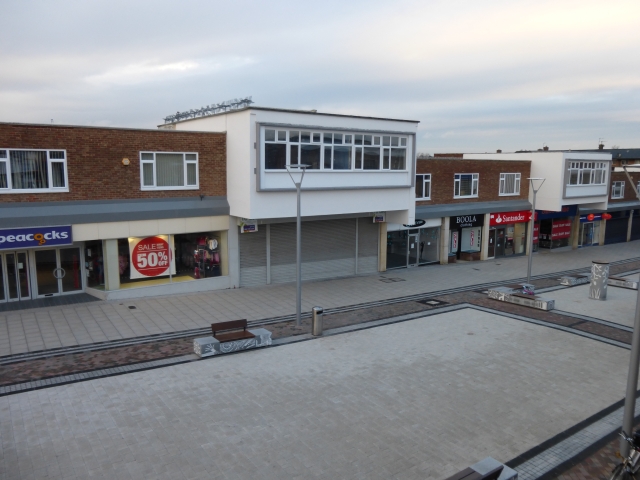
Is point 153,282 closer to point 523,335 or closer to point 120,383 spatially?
point 120,383

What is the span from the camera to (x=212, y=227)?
60.8 ft

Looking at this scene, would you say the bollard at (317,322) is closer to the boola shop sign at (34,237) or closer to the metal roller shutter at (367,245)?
the boola shop sign at (34,237)

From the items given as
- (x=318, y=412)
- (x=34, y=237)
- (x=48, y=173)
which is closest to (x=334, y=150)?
(x=48, y=173)

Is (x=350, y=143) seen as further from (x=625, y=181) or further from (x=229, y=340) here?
(x=625, y=181)

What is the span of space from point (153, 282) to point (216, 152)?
519 centimetres

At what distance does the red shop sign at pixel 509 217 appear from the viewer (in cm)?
2767

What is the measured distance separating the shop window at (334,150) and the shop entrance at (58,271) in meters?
7.19

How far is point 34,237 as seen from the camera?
→ 1513 cm

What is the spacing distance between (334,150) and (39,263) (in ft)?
35.2

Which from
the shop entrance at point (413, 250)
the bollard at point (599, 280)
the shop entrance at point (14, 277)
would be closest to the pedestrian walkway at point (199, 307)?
the shop entrance at point (413, 250)

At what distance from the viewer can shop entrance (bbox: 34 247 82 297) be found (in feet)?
53.8

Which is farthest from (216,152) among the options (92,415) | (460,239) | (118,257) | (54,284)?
(460,239)

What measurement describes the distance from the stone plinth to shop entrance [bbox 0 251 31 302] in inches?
303

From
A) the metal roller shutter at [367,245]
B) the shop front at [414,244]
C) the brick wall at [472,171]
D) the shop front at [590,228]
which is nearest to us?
the metal roller shutter at [367,245]
